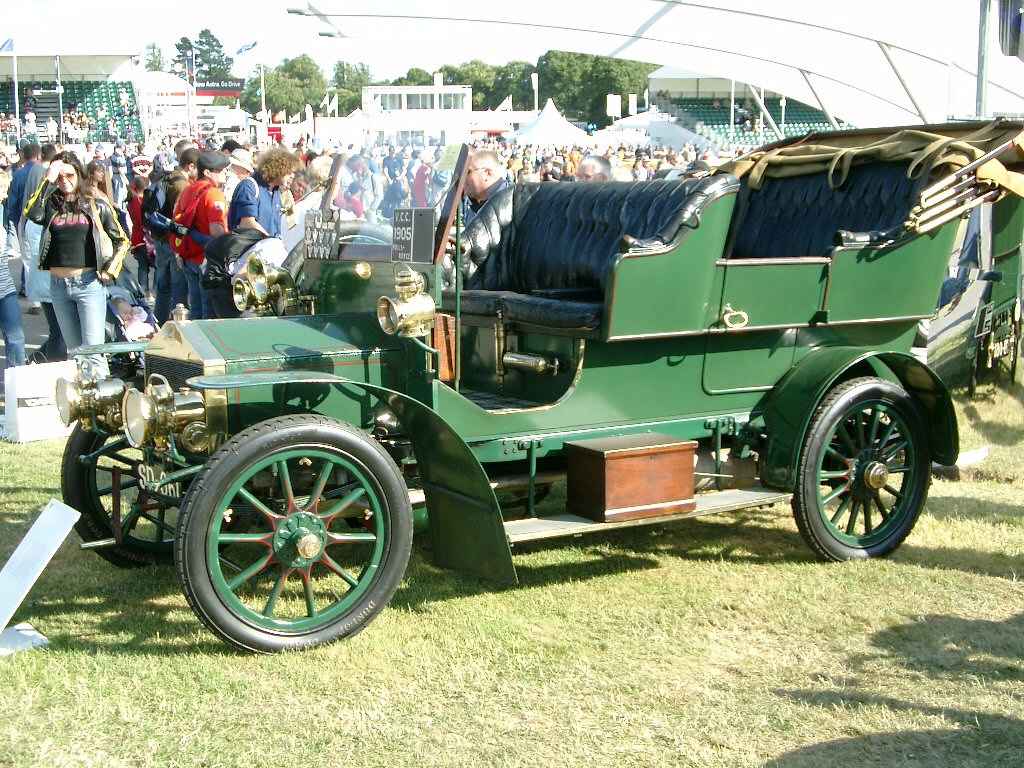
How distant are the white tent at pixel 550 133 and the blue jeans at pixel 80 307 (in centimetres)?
3125

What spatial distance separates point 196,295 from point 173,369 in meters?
4.91

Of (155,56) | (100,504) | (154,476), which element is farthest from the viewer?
(155,56)

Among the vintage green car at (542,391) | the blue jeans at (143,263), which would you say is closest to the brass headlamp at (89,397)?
the vintage green car at (542,391)

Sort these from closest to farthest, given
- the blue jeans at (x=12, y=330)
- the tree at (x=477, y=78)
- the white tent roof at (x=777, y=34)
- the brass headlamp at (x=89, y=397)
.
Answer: the brass headlamp at (x=89, y=397) → the blue jeans at (x=12, y=330) → the white tent roof at (x=777, y=34) → the tree at (x=477, y=78)

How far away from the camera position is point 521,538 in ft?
13.2

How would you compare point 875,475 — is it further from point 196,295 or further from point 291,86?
point 291,86

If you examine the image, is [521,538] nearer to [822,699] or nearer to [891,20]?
[822,699]

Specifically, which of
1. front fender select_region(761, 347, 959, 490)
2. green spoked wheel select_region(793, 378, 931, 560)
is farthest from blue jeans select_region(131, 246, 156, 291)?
green spoked wheel select_region(793, 378, 931, 560)

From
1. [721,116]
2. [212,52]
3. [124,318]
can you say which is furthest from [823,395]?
[212,52]

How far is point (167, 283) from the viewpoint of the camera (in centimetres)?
1002

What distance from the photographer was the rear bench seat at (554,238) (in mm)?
4680

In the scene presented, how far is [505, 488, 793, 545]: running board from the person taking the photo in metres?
4.07

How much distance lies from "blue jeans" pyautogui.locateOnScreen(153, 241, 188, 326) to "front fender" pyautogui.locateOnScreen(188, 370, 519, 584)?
583cm

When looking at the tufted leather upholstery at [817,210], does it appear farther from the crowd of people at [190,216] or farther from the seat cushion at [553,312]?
the crowd of people at [190,216]
